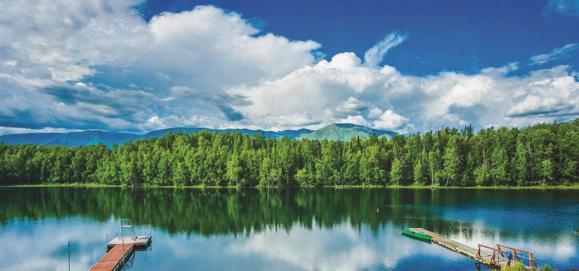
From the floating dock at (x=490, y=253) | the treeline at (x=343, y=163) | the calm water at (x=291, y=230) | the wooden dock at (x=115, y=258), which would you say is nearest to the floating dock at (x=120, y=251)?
the wooden dock at (x=115, y=258)

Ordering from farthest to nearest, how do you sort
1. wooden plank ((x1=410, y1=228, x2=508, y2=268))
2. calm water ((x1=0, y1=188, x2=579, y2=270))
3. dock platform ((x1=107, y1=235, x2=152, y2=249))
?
dock platform ((x1=107, y1=235, x2=152, y2=249))
calm water ((x1=0, y1=188, x2=579, y2=270))
wooden plank ((x1=410, y1=228, x2=508, y2=268))

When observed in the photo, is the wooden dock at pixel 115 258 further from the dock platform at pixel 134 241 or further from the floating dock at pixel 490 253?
the floating dock at pixel 490 253

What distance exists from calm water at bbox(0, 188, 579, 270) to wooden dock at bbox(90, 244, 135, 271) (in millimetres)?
1387

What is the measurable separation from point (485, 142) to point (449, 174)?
18227 millimetres

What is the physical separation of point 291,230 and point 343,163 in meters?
82.9

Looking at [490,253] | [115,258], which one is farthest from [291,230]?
[490,253]

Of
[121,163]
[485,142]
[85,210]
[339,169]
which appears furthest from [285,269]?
[121,163]

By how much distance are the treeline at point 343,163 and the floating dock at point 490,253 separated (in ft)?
282

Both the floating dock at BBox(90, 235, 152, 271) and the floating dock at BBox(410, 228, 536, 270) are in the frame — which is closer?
the floating dock at BBox(410, 228, 536, 270)

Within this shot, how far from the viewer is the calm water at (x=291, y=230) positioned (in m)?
46.4

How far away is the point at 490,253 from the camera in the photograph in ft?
150

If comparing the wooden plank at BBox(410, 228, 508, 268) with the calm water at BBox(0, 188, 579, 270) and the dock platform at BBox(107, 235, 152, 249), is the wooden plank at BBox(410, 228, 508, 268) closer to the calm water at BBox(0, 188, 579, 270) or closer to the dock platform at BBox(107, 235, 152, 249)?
the calm water at BBox(0, 188, 579, 270)

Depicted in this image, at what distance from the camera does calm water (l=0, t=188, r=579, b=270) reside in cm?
4639

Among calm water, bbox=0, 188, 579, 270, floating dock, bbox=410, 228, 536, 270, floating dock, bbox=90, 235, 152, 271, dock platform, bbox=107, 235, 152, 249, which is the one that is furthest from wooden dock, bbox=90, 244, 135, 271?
floating dock, bbox=410, 228, 536, 270
